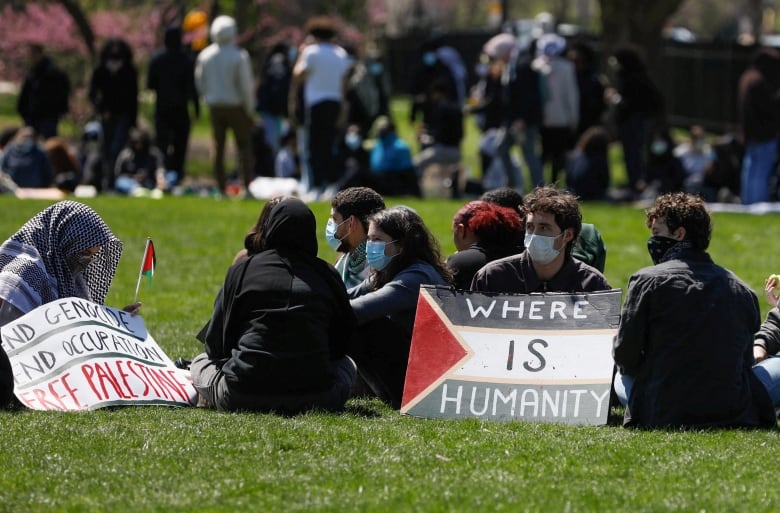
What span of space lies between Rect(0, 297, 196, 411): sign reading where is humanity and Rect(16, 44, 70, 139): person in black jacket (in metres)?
13.5

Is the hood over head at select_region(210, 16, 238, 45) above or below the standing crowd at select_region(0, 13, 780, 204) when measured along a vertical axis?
above

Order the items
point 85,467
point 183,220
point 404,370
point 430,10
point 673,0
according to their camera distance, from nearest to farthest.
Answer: point 85,467
point 404,370
point 183,220
point 673,0
point 430,10

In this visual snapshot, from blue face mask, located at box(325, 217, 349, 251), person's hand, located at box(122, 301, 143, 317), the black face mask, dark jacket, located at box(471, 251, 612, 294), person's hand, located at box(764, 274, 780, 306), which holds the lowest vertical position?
person's hand, located at box(122, 301, 143, 317)

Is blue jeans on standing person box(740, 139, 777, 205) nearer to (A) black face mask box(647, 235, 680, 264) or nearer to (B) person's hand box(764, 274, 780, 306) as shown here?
(B) person's hand box(764, 274, 780, 306)

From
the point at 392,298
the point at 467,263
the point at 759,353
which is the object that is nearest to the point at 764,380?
the point at 759,353

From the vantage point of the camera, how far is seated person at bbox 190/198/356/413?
816cm

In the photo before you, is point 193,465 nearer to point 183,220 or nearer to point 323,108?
point 183,220

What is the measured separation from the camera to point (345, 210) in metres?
9.34

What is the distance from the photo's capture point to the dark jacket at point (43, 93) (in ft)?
71.3

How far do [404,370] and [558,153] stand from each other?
12300 millimetres

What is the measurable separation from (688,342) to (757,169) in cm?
1192

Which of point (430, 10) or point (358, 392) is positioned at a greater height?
point (358, 392)

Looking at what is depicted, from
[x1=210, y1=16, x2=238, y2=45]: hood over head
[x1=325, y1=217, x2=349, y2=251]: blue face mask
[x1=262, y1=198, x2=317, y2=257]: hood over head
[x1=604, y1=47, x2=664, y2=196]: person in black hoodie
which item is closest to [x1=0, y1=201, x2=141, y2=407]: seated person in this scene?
[x1=262, y1=198, x2=317, y2=257]: hood over head

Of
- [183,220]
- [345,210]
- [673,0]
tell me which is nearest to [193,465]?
[345,210]
